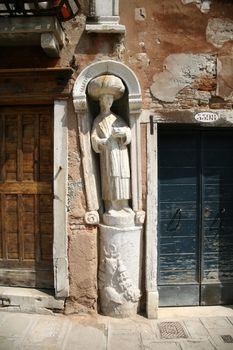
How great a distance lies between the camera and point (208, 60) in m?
3.80

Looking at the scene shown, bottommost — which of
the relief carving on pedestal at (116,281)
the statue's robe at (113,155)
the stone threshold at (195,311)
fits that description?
the stone threshold at (195,311)

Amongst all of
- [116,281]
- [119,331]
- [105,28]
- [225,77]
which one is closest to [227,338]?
[119,331]

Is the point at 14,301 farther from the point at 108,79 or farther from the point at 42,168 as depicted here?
the point at 108,79

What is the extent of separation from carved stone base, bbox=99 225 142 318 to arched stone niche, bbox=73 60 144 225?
20 centimetres

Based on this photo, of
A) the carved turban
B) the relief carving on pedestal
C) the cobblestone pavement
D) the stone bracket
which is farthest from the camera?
the relief carving on pedestal

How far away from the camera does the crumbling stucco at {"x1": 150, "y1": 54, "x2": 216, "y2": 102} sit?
12.4 feet

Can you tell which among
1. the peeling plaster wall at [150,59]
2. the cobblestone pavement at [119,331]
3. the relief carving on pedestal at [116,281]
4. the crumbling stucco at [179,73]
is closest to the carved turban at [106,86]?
the peeling plaster wall at [150,59]

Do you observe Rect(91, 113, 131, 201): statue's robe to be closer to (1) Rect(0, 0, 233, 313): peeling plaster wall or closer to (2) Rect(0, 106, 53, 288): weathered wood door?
(1) Rect(0, 0, 233, 313): peeling plaster wall

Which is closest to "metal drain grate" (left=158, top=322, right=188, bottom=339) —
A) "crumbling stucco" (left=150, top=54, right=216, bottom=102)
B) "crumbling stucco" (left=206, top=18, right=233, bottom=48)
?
"crumbling stucco" (left=150, top=54, right=216, bottom=102)

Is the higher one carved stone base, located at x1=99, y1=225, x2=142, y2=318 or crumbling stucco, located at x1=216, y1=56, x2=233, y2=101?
crumbling stucco, located at x1=216, y1=56, x2=233, y2=101

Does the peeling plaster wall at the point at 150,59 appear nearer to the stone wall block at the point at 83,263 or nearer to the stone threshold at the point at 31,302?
the stone wall block at the point at 83,263

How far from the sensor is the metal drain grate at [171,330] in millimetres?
3426

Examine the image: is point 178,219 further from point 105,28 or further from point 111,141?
point 105,28

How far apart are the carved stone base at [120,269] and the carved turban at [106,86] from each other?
1.50 meters
